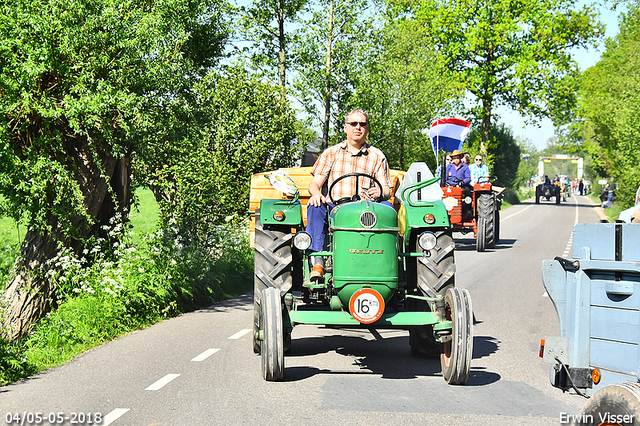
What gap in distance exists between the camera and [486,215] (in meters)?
19.3

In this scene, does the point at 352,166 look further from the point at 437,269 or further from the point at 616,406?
the point at 616,406

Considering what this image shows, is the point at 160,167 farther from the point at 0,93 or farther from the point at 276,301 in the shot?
the point at 276,301

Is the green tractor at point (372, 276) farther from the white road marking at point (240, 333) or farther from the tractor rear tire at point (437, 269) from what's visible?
the white road marking at point (240, 333)

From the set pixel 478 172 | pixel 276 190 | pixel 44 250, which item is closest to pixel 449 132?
pixel 478 172

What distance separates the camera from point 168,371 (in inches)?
276

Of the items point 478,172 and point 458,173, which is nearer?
point 458,173

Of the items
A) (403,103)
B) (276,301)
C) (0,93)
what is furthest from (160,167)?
(403,103)

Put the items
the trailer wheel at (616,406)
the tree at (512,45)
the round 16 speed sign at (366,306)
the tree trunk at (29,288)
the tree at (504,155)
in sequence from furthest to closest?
the tree at (504,155) → the tree at (512,45) → the tree trunk at (29,288) → the round 16 speed sign at (366,306) → the trailer wheel at (616,406)

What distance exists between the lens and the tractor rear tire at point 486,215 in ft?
62.8

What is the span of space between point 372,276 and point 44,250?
5780 millimetres

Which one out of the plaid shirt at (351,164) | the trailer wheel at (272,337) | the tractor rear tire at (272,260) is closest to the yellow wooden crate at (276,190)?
the plaid shirt at (351,164)

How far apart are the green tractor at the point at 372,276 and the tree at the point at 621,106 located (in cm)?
2146

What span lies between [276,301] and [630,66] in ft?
119

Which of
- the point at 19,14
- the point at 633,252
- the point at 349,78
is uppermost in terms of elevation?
the point at 349,78
